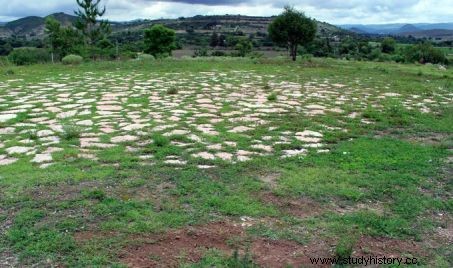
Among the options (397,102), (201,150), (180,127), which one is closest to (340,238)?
(201,150)

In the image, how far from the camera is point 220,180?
368cm

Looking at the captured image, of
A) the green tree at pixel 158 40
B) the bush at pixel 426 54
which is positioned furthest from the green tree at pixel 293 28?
the green tree at pixel 158 40

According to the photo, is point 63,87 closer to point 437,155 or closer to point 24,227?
point 24,227

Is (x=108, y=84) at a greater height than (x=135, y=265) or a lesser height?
greater

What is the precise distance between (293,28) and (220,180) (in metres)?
14.8

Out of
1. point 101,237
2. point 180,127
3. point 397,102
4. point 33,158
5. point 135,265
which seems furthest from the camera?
point 397,102

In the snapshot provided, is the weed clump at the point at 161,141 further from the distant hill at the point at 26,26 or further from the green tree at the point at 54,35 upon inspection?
the distant hill at the point at 26,26

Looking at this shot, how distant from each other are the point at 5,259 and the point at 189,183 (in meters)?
1.49

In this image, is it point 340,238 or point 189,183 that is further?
point 189,183

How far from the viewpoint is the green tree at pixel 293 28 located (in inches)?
685

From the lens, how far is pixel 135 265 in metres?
2.48

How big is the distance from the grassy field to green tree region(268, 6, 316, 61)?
10.6m

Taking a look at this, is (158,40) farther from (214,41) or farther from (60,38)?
(214,41)

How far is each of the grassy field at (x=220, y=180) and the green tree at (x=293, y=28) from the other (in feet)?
34.7
